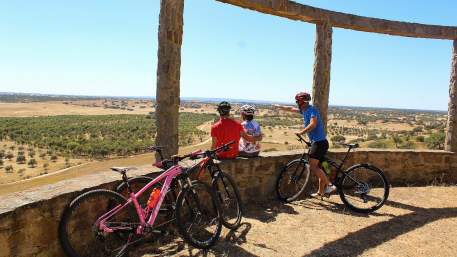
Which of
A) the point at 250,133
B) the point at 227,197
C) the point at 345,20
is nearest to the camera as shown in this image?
the point at 227,197

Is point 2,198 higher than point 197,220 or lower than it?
higher

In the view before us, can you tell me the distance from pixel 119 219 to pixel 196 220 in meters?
0.95

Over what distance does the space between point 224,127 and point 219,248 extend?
1888mm

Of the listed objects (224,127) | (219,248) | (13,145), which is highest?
(224,127)

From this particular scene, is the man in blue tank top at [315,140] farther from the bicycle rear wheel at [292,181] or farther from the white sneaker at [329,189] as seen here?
the bicycle rear wheel at [292,181]

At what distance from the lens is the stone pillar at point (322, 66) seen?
7695 mm

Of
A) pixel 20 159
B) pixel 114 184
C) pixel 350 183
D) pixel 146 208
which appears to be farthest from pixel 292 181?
pixel 20 159

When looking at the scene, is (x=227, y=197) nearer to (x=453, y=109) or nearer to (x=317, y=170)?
(x=317, y=170)

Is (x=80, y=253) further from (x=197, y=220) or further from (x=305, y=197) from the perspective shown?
(x=305, y=197)

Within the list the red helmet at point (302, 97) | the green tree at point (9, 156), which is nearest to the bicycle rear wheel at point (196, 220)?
the red helmet at point (302, 97)

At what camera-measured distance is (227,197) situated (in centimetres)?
568

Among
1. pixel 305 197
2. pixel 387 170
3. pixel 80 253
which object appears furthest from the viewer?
pixel 387 170

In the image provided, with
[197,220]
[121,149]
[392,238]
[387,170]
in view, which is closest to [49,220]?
[197,220]

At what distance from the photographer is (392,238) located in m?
5.11
